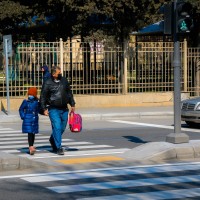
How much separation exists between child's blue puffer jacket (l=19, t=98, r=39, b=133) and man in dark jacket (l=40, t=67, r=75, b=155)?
0.66 ft

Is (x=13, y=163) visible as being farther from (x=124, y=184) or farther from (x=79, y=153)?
(x=79, y=153)

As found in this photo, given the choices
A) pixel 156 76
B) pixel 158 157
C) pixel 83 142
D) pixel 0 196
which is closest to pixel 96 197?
pixel 0 196

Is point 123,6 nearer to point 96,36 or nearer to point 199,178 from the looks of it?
point 96,36

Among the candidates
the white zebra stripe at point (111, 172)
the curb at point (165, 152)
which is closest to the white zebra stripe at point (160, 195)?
the white zebra stripe at point (111, 172)

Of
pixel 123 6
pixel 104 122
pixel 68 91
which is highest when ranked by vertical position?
pixel 123 6

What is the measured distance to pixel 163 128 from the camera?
21.4m

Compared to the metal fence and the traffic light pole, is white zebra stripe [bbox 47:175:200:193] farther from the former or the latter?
the metal fence

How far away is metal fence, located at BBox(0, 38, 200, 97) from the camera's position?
2773cm

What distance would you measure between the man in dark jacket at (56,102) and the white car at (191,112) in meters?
7.17

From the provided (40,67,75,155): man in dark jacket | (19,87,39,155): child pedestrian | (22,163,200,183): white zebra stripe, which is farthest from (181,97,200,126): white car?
(22,163,200,183): white zebra stripe

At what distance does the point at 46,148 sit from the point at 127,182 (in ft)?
16.9

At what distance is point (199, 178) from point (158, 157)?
7.33 ft

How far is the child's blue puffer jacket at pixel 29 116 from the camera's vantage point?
14438mm

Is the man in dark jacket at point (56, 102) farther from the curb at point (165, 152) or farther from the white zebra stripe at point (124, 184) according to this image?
the white zebra stripe at point (124, 184)
